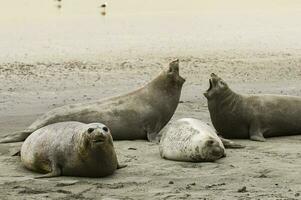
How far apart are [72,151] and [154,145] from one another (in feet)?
5.47

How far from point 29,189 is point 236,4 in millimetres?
15619

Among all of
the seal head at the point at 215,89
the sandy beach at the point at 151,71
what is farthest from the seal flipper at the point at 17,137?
the seal head at the point at 215,89

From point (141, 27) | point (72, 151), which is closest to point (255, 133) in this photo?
point (72, 151)

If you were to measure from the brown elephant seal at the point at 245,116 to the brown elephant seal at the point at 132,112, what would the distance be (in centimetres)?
46

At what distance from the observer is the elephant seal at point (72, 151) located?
23.1ft

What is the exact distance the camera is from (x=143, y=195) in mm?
6520

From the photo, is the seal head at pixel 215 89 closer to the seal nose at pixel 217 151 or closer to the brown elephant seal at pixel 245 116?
the brown elephant seal at pixel 245 116

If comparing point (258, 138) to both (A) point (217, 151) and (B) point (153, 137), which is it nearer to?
(B) point (153, 137)

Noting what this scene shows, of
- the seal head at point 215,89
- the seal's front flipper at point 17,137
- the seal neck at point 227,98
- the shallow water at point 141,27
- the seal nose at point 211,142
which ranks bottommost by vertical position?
the seal's front flipper at point 17,137

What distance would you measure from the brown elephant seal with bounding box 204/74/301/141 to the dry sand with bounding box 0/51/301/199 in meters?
0.24

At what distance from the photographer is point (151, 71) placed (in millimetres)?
14016

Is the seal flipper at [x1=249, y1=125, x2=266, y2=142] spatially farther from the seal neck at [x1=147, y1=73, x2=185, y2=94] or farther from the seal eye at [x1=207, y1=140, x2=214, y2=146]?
the seal eye at [x1=207, y1=140, x2=214, y2=146]

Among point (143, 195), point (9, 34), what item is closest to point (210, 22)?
point (9, 34)

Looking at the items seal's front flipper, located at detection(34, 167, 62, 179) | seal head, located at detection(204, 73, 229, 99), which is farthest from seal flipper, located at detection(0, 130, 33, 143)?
seal head, located at detection(204, 73, 229, 99)
